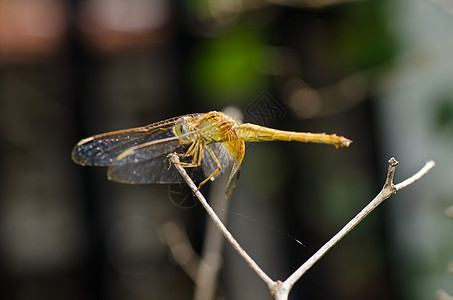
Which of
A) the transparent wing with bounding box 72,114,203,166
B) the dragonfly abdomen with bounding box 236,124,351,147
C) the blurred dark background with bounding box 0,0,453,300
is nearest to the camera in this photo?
the dragonfly abdomen with bounding box 236,124,351,147

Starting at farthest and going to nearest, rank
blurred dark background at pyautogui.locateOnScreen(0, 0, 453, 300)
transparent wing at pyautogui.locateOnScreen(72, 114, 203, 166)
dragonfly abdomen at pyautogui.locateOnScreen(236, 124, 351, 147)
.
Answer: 1. blurred dark background at pyautogui.locateOnScreen(0, 0, 453, 300)
2. transparent wing at pyautogui.locateOnScreen(72, 114, 203, 166)
3. dragonfly abdomen at pyautogui.locateOnScreen(236, 124, 351, 147)

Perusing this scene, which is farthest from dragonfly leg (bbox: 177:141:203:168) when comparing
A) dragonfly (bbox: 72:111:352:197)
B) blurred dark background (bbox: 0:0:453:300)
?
blurred dark background (bbox: 0:0:453:300)

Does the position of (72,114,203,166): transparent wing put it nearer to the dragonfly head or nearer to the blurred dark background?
the dragonfly head

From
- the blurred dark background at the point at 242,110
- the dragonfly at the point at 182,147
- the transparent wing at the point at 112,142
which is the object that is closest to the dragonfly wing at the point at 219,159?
the dragonfly at the point at 182,147

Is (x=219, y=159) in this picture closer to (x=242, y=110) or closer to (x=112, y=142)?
(x=112, y=142)

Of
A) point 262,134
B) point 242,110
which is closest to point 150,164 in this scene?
point 262,134

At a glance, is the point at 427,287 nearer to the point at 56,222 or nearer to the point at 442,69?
the point at 442,69
